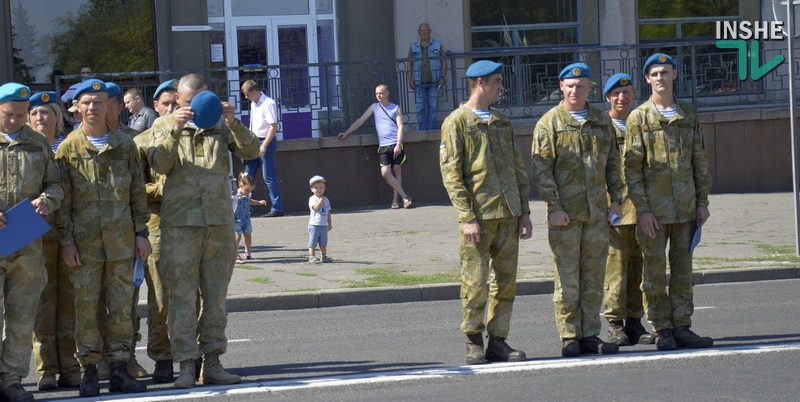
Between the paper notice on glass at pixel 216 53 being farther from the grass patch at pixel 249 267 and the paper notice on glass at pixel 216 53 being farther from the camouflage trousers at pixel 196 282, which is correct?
the camouflage trousers at pixel 196 282

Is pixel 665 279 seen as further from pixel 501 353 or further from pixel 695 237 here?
pixel 501 353

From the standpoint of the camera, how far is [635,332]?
838cm

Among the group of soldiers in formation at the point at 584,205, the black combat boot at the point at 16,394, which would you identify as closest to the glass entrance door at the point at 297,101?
the group of soldiers in formation at the point at 584,205

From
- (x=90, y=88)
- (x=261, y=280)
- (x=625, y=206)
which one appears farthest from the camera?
(x=261, y=280)

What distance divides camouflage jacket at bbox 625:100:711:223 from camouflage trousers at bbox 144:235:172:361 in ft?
10.7

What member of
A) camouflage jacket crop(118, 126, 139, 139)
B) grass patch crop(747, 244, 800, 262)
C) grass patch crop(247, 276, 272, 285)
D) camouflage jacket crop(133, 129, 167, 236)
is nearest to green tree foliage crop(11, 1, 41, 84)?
grass patch crop(247, 276, 272, 285)

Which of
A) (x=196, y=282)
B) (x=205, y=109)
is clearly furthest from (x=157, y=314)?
(x=205, y=109)

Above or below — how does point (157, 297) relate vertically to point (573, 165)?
below

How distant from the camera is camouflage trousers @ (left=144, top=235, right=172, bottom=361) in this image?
292 inches

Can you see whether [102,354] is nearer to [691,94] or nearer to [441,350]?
[441,350]

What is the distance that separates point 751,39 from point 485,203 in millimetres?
14121

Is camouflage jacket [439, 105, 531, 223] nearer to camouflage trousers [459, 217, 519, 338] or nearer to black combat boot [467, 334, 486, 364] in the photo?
camouflage trousers [459, 217, 519, 338]

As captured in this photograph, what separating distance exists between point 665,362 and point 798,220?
5.93 meters

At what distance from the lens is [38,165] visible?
22.7 ft
